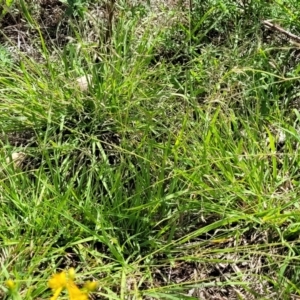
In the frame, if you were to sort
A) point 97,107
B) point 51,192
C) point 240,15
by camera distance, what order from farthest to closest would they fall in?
point 240,15 → point 97,107 → point 51,192

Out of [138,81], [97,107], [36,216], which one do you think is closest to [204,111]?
[138,81]

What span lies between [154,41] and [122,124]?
49 centimetres

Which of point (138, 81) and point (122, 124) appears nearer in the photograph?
point (122, 124)

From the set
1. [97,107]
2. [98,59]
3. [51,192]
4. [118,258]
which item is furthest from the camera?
[98,59]

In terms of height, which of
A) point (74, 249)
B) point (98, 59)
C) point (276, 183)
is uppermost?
point (98, 59)

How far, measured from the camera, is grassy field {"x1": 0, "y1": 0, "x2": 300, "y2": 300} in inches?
65.0

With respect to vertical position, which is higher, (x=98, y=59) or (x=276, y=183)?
(x=98, y=59)

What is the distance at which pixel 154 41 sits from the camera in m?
2.17

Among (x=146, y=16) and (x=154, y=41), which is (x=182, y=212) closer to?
(x=154, y=41)

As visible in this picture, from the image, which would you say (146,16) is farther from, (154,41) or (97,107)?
(97,107)

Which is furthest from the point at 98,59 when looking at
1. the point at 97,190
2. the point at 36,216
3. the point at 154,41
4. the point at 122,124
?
the point at 36,216

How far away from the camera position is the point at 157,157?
5.90ft

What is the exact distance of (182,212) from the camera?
67.6 inches

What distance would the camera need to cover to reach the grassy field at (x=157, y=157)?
165 centimetres
